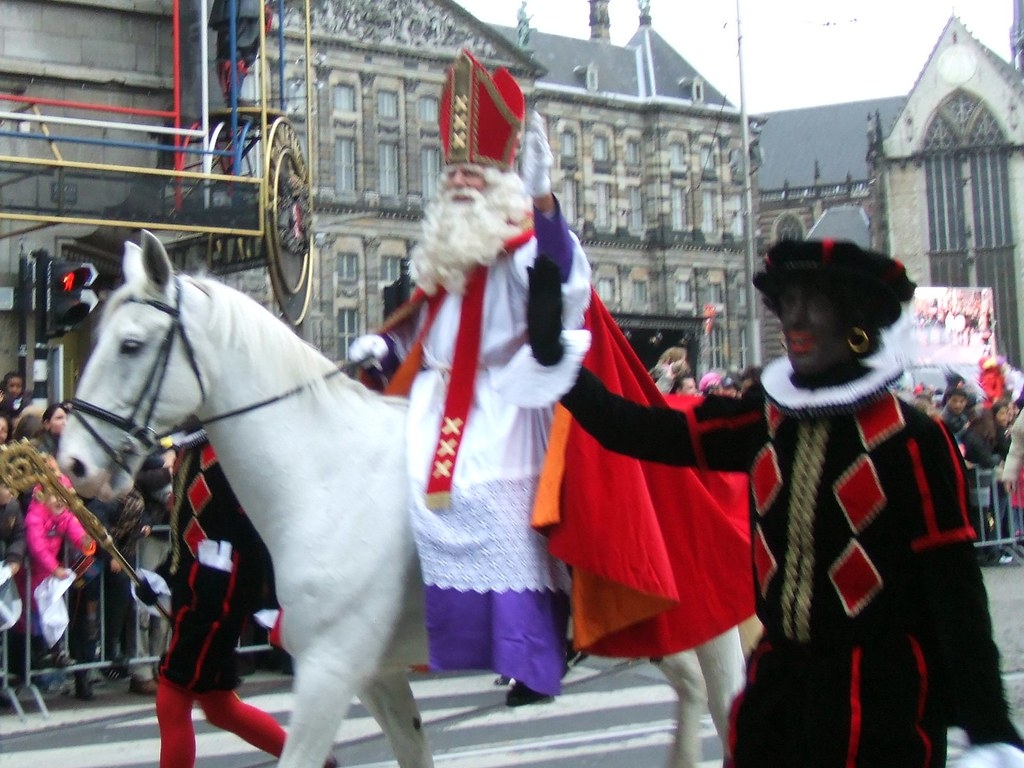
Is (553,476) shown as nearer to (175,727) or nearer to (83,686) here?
(175,727)

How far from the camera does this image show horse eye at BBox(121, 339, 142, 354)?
4137 mm

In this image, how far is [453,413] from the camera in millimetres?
4230

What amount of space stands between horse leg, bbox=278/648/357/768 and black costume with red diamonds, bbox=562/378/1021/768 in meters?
1.33

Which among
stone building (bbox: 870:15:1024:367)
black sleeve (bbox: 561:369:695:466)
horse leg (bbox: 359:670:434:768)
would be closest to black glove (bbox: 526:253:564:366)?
black sleeve (bbox: 561:369:695:466)

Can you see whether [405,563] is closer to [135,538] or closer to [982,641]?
[982,641]

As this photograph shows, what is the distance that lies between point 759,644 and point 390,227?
155 feet

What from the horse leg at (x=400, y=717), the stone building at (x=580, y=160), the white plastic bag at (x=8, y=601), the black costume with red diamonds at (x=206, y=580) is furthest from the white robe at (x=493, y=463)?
the stone building at (x=580, y=160)

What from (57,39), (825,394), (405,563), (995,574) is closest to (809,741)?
(825,394)

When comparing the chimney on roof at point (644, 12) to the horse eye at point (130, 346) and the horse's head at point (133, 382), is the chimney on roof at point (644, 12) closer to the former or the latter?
the horse's head at point (133, 382)

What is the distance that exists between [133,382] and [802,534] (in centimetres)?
219

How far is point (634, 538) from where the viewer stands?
13.6 feet

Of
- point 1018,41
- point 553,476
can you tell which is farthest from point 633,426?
point 1018,41

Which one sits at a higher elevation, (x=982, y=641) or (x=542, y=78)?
(x=542, y=78)

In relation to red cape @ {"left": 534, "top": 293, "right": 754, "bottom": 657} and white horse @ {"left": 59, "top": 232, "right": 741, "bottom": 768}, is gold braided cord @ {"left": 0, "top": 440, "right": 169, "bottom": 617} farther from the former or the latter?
red cape @ {"left": 534, "top": 293, "right": 754, "bottom": 657}
